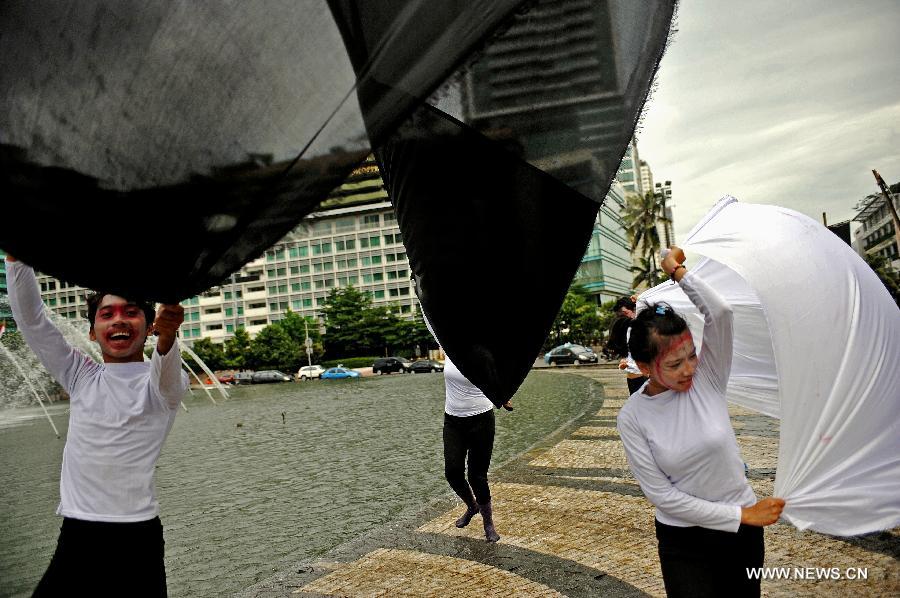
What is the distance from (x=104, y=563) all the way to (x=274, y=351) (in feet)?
221

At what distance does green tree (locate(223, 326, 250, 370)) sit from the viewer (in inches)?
2741

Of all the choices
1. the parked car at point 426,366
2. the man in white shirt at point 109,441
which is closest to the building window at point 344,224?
the man in white shirt at point 109,441

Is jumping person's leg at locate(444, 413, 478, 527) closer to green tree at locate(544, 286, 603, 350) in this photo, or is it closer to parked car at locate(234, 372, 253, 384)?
green tree at locate(544, 286, 603, 350)

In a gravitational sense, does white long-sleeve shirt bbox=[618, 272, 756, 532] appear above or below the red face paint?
below

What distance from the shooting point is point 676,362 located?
8.31 feet

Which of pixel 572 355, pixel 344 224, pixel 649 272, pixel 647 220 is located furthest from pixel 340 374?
pixel 344 224

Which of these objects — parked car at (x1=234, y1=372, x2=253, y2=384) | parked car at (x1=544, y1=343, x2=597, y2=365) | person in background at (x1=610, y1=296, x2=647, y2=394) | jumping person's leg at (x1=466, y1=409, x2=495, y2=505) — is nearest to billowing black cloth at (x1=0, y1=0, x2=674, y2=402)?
person in background at (x1=610, y1=296, x2=647, y2=394)

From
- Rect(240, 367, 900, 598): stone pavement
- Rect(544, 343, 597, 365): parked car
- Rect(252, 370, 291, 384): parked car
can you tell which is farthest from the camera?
Rect(252, 370, 291, 384): parked car

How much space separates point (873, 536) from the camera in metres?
4.55

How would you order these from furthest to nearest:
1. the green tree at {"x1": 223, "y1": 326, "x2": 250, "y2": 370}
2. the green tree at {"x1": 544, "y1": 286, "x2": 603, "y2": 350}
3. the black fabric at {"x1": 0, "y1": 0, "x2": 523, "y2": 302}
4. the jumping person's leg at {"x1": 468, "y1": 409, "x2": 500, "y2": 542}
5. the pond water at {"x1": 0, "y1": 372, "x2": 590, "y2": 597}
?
the green tree at {"x1": 223, "y1": 326, "x2": 250, "y2": 370} → the green tree at {"x1": 544, "y1": 286, "x2": 603, "y2": 350} → the pond water at {"x1": 0, "y1": 372, "x2": 590, "y2": 597} → the jumping person's leg at {"x1": 468, "y1": 409, "x2": 500, "y2": 542} → the black fabric at {"x1": 0, "y1": 0, "x2": 523, "y2": 302}

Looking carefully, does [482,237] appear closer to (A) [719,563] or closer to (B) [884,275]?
(A) [719,563]

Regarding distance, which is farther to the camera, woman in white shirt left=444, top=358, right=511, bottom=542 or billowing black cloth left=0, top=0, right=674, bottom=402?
woman in white shirt left=444, top=358, right=511, bottom=542

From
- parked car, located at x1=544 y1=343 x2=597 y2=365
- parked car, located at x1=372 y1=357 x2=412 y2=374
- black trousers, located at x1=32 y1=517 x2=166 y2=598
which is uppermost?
black trousers, located at x1=32 y1=517 x2=166 y2=598

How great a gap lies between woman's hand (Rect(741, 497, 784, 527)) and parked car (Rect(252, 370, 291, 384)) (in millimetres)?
55162
